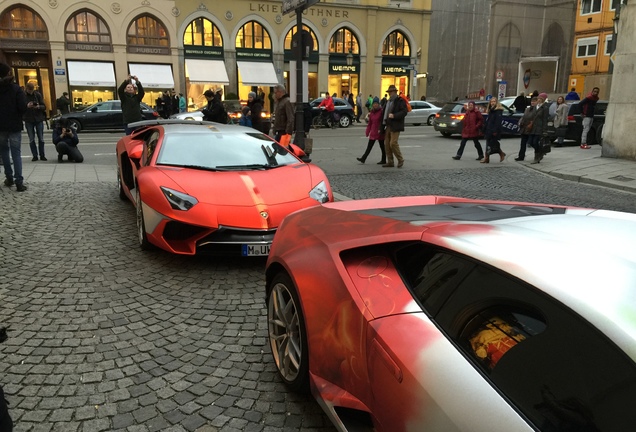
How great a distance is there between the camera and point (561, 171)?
11.4m

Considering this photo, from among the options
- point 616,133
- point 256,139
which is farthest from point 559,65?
point 256,139

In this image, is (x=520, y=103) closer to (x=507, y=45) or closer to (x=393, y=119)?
(x=393, y=119)

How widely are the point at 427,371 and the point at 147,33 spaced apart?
34.7 meters

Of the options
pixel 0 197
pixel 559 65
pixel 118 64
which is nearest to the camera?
pixel 0 197

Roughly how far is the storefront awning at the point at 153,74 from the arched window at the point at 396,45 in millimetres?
16401

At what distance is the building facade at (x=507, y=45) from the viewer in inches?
1625

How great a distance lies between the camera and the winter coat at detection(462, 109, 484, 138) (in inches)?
530

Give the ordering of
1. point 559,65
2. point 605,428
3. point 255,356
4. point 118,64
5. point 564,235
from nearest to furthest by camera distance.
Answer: point 605,428, point 564,235, point 255,356, point 118,64, point 559,65

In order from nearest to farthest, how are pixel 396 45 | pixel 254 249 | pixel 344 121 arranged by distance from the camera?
1. pixel 254 249
2. pixel 344 121
3. pixel 396 45

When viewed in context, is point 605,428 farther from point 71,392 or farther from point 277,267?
point 71,392

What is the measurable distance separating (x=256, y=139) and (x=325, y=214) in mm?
3656

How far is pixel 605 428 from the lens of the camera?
3.76 ft

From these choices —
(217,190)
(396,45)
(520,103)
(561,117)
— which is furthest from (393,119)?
(396,45)

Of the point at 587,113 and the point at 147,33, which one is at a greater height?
the point at 147,33
